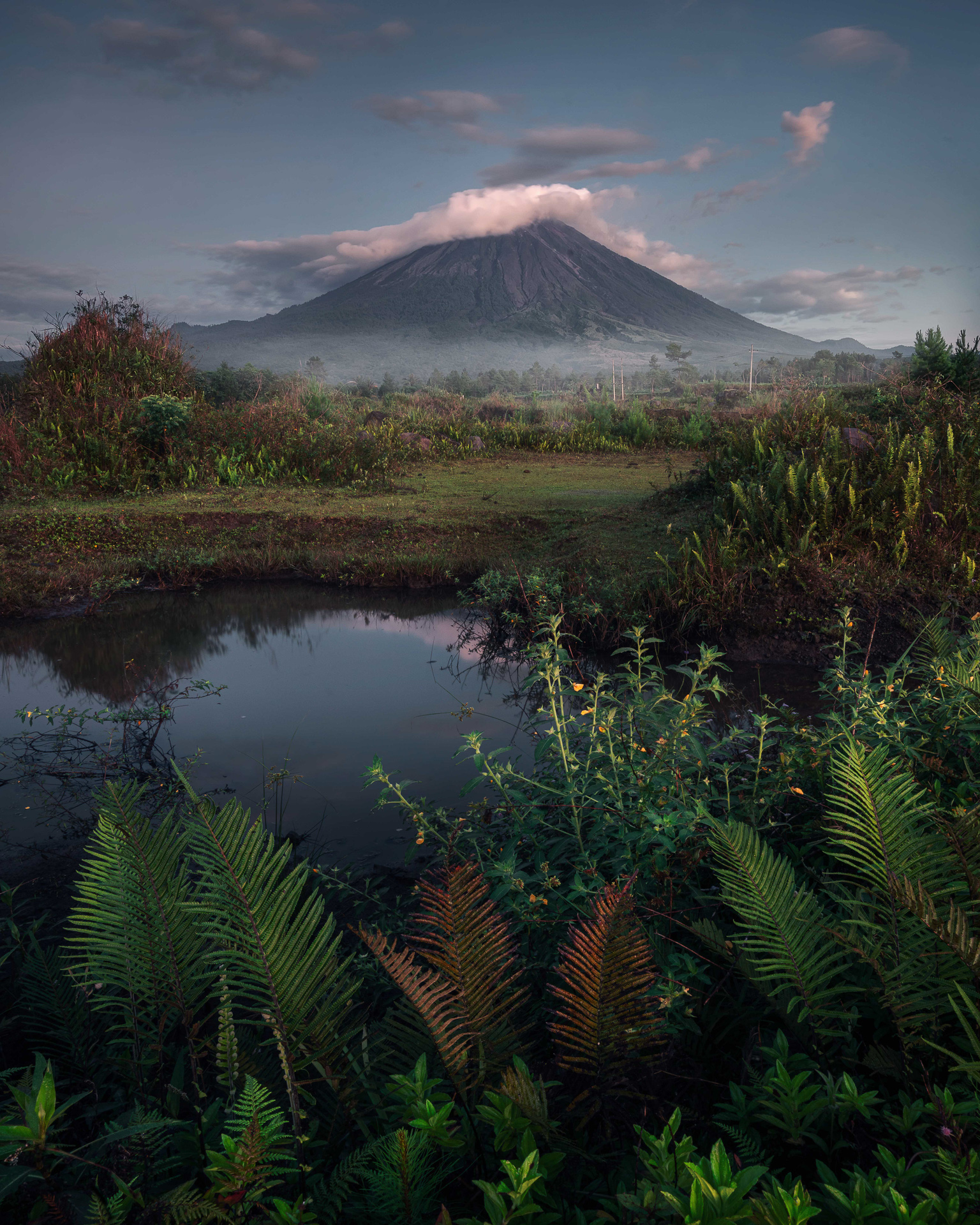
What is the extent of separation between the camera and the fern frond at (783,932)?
120cm

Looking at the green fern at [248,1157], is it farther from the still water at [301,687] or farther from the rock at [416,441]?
the rock at [416,441]

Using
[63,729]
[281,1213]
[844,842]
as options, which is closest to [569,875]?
[844,842]

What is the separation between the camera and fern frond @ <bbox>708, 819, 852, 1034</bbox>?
1.20 metres

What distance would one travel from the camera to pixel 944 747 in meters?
2.34

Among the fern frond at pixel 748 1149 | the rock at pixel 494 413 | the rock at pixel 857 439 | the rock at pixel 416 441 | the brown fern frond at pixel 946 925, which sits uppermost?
the rock at pixel 494 413

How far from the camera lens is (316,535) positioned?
9320 mm

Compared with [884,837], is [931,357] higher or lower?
higher

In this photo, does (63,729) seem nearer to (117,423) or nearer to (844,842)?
(844,842)

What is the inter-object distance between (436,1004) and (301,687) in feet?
15.1

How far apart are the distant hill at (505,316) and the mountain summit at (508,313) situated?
277 mm

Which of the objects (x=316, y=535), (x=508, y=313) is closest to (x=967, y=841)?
(x=316, y=535)

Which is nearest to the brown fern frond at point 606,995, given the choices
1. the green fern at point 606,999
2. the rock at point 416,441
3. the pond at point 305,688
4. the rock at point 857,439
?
the green fern at point 606,999

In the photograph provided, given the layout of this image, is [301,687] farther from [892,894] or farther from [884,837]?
[892,894]

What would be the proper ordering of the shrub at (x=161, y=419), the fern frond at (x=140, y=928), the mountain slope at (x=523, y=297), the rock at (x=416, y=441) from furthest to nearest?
the mountain slope at (x=523, y=297) → the rock at (x=416, y=441) → the shrub at (x=161, y=419) → the fern frond at (x=140, y=928)
